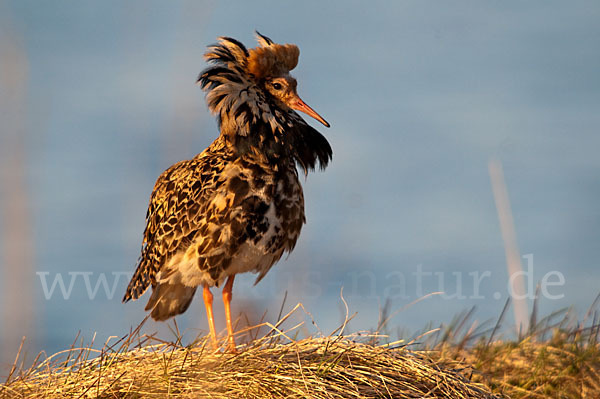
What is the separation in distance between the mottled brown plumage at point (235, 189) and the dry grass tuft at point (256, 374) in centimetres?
71

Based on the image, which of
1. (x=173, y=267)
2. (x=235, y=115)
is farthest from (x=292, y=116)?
(x=173, y=267)

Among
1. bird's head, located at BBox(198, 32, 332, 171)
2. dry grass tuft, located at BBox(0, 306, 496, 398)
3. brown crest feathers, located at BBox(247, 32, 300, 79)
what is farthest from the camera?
brown crest feathers, located at BBox(247, 32, 300, 79)

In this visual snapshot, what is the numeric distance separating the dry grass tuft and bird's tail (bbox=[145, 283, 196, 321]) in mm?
1045

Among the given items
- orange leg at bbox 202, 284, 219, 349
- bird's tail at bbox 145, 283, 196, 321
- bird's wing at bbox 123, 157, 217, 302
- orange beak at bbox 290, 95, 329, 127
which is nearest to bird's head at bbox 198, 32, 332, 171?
orange beak at bbox 290, 95, 329, 127

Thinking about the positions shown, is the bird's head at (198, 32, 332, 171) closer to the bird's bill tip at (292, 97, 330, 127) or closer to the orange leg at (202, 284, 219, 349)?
the bird's bill tip at (292, 97, 330, 127)

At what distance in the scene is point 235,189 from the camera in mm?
6172

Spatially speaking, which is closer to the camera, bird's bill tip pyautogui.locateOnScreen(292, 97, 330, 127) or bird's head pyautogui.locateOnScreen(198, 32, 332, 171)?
bird's head pyautogui.locateOnScreen(198, 32, 332, 171)

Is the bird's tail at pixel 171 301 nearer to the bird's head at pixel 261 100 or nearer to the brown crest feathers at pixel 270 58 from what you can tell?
the bird's head at pixel 261 100

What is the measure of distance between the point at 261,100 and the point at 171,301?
2.09 m

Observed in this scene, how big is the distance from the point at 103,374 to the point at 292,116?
2.93m

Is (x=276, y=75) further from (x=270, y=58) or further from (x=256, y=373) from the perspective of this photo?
(x=256, y=373)

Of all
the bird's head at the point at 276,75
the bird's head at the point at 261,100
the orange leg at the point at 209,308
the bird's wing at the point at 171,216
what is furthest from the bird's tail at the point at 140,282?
the bird's head at the point at 276,75

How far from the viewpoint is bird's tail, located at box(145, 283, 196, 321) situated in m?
6.80

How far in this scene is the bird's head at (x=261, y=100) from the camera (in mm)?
6523
